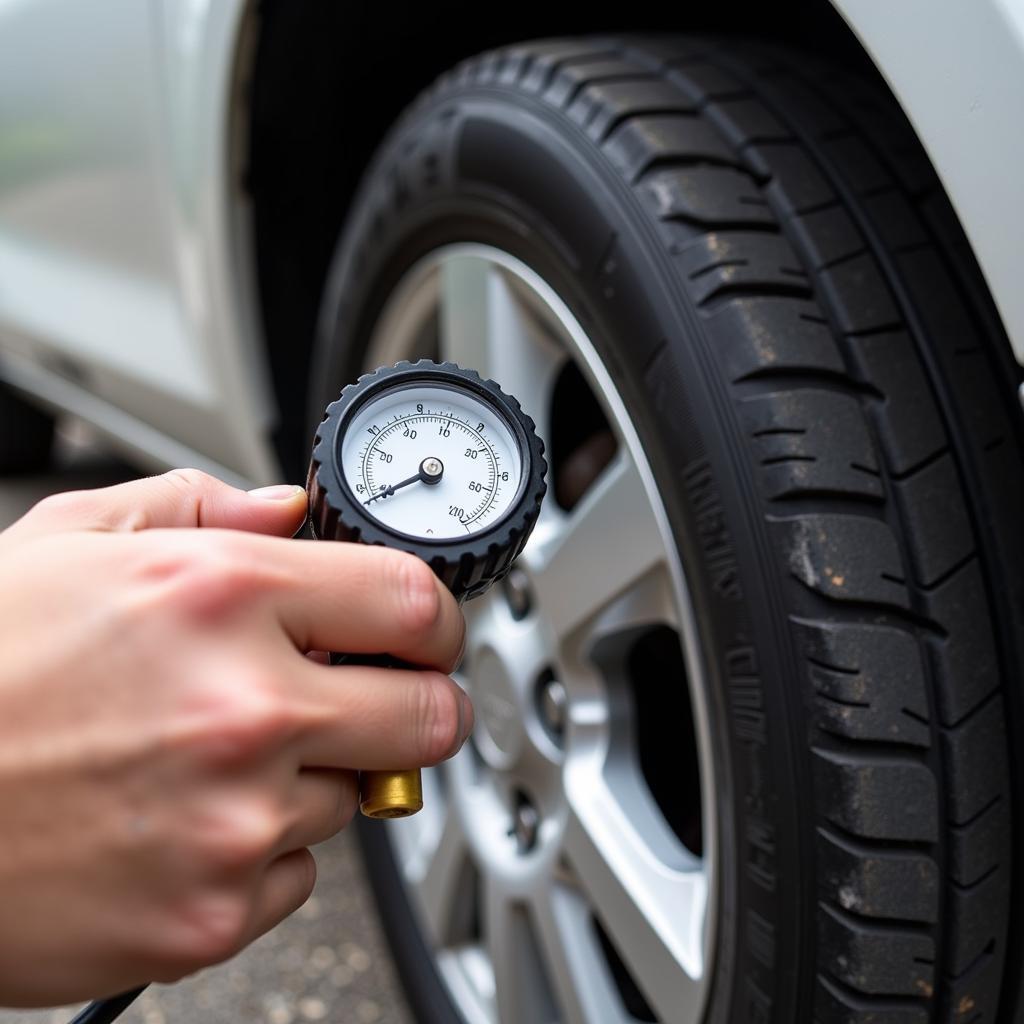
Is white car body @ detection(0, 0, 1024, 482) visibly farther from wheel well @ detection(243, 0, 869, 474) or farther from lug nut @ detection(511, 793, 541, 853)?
lug nut @ detection(511, 793, 541, 853)

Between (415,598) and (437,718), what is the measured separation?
0.21 feet

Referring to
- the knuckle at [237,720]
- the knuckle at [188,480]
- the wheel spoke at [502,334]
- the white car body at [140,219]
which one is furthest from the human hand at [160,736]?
the white car body at [140,219]

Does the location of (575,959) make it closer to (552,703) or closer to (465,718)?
(552,703)

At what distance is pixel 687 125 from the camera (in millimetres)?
931

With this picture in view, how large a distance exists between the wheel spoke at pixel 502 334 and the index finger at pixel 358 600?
0.58 m

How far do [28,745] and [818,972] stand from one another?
561mm

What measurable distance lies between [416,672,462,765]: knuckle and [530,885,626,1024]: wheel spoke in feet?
2.04

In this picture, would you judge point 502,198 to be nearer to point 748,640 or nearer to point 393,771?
point 748,640

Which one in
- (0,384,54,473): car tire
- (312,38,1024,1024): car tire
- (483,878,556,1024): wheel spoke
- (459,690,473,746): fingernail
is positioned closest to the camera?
(459,690,473,746): fingernail

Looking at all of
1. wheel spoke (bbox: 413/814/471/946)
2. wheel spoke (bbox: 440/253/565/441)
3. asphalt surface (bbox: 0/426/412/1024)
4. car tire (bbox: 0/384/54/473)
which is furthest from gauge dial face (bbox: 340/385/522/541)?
car tire (bbox: 0/384/54/473)

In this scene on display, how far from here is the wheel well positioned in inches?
54.2

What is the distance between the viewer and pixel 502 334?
3.73 ft

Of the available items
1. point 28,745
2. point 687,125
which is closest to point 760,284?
point 687,125

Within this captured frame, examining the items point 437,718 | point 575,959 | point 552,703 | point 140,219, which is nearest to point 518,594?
point 552,703
